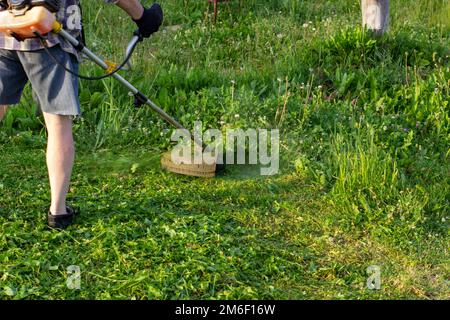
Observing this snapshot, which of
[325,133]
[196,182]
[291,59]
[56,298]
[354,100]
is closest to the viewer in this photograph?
[56,298]

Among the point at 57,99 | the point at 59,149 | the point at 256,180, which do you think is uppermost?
the point at 57,99

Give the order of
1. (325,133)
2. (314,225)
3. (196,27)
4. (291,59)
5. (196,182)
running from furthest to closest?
(196,27) → (291,59) → (325,133) → (196,182) → (314,225)

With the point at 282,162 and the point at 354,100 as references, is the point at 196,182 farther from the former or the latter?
the point at 354,100

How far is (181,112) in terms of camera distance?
556 centimetres

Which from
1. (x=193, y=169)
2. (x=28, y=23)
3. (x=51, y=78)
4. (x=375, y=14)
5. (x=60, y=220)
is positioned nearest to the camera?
(x=28, y=23)

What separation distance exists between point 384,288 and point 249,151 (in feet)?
5.52

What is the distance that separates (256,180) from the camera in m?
4.95

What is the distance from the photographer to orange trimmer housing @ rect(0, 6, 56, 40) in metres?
3.60

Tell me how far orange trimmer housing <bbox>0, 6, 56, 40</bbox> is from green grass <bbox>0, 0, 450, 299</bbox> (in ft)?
3.45

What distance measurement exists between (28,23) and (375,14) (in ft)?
11.8

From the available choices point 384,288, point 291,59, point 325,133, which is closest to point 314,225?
point 384,288

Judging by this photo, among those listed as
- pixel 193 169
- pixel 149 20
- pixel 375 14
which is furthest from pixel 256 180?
pixel 375 14

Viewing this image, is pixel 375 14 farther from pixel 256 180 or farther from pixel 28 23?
pixel 28 23

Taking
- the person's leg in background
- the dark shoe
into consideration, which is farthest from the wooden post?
the dark shoe
